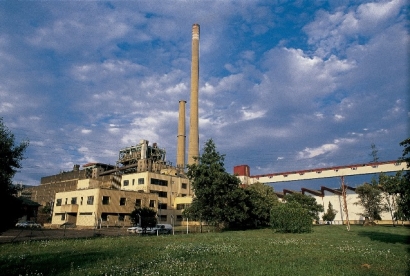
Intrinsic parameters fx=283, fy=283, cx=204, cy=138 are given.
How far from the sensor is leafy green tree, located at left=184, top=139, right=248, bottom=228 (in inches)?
1563

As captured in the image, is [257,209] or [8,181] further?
[257,209]

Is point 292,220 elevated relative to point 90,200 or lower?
lower

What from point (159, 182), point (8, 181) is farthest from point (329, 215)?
point (8, 181)

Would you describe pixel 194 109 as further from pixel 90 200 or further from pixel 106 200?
pixel 90 200

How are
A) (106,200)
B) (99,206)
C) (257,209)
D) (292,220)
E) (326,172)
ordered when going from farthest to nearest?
(326,172)
(106,200)
(99,206)
(257,209)
(292,220)

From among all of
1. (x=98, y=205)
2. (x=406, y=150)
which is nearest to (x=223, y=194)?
(x=406, y=150)

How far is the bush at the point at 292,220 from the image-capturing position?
113 feet

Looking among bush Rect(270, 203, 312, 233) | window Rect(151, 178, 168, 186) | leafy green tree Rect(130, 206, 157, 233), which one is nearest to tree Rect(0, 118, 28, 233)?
leafy green tree Rect(130, 206, 157, 233)

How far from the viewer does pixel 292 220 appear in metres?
34.7

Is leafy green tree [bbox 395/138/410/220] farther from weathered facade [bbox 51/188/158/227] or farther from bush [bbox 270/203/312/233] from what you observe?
weathered facade [bbox 51/188/158/227]

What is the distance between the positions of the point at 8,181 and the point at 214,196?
24187 millimetres

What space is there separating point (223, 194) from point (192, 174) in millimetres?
5478

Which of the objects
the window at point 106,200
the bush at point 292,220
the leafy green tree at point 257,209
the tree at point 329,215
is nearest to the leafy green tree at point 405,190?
the bush at point 292,220

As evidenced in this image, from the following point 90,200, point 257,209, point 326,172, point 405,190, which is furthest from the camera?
point 326,172
